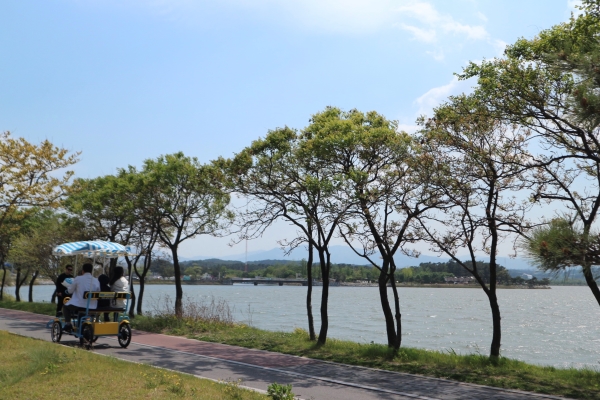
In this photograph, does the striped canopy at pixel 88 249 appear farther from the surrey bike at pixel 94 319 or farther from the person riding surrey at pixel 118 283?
the person riding surrey at pixel 118 283

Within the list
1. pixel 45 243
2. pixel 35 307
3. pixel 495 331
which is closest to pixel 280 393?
pixel 495 331

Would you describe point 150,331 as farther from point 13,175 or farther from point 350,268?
point 350,268

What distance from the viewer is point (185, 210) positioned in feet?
83.1

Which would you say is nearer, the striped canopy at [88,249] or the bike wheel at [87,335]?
the bike wheel at [87,335]

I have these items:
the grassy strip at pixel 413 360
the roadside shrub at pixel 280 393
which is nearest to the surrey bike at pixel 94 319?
the grassy strip at pixel 413 360

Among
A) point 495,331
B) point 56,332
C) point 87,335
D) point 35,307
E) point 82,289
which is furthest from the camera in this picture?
point 35,307

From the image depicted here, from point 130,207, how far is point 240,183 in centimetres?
839

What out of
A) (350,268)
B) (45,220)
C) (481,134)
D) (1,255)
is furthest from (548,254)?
(350,268)

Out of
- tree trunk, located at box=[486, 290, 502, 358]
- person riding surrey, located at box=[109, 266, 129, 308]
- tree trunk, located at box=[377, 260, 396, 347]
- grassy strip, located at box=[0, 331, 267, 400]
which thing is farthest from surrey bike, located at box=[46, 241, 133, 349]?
tree trunk, located at box=[486, 290, 502, 358]

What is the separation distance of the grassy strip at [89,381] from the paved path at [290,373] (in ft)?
5.36

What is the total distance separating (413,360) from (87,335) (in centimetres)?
883

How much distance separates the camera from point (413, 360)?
15.2 meters

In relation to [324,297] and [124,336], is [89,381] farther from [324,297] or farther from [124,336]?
[324,297]

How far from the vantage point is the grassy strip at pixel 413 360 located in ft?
39.6
